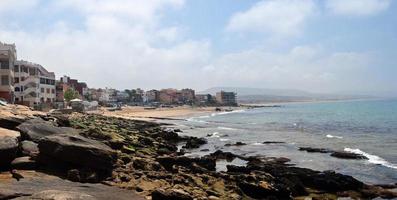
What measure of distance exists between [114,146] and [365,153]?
23.5 metres

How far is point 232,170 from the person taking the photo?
91.5 feet

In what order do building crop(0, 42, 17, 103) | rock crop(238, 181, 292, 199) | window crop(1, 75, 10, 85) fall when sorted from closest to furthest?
1. rock crop(238, 181, 292, 199)
2. building crop(0, 42, 17, 103)
3. window crop(1, 75, 10, 85)

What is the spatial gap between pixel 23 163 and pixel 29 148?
6.16ft

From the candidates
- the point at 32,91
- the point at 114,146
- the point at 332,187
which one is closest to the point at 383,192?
the point at 332,187

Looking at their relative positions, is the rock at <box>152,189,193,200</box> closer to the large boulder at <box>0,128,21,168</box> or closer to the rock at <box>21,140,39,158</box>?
the rock at <box>21,140,39,158</box>

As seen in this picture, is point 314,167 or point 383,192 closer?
point 383,192

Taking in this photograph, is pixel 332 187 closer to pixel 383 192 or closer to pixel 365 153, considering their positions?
pixel 383 192

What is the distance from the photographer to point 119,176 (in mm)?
19531

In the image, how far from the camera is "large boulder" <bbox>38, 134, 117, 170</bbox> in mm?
17906

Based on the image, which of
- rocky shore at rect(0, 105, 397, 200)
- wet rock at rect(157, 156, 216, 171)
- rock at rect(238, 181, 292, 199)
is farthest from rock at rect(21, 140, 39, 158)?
rock at rect(238, 181, 292, 199)

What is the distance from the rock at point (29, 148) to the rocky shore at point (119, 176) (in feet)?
0.08

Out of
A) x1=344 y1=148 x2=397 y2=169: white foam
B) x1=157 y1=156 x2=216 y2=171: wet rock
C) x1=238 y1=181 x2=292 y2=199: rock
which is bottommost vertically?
x1=344 y1=148 x2=397 y2=169: white foam

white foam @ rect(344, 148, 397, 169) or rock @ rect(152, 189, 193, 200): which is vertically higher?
rock @ rect(152, 189, 193, 200)

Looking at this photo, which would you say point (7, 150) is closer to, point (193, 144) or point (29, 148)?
point (29, 148)
